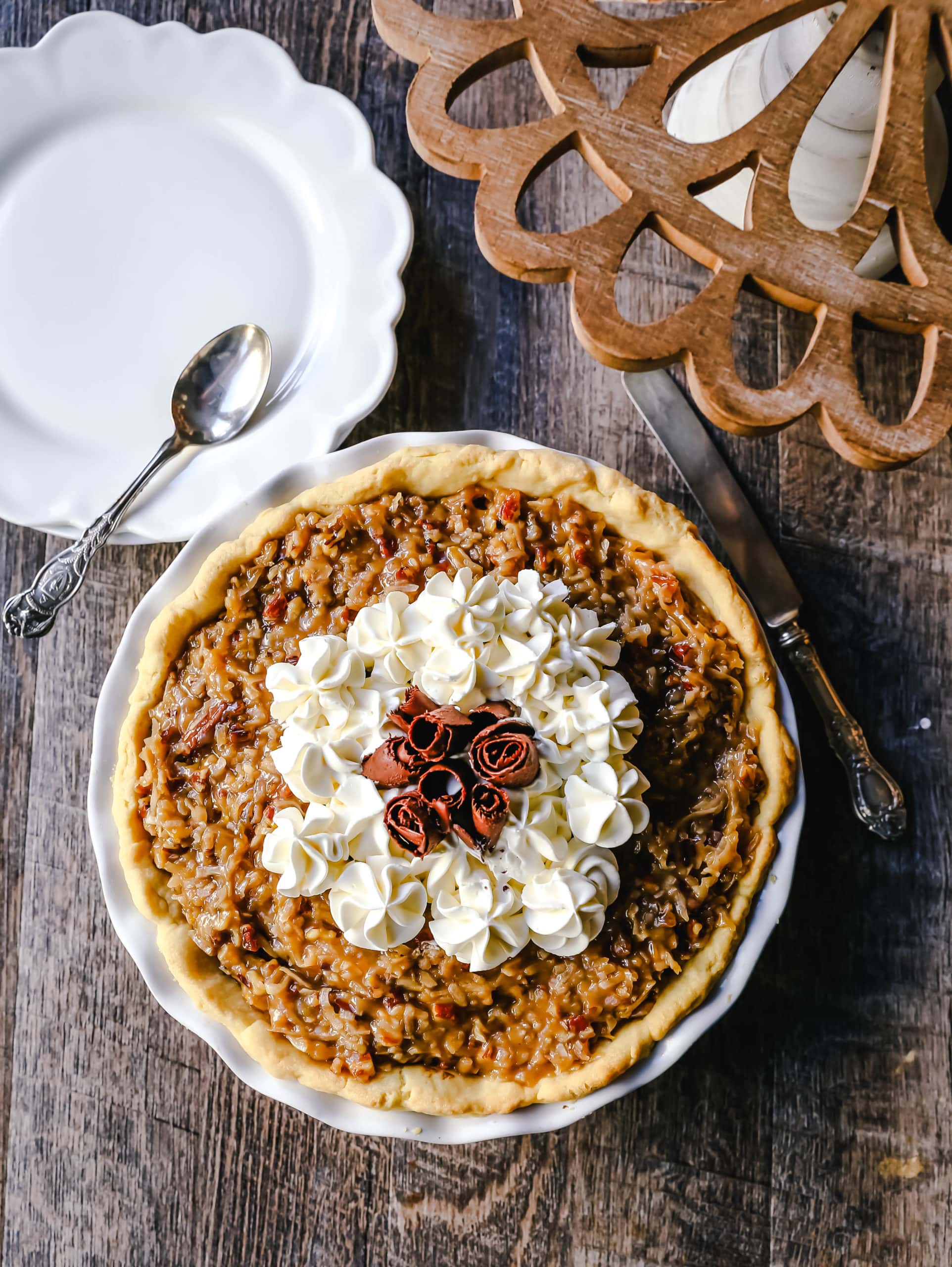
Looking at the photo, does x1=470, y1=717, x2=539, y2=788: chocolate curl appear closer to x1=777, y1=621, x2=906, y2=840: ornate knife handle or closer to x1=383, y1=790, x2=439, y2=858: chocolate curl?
x1=383, y1=790, x2=439, y2=858: chocolate curl

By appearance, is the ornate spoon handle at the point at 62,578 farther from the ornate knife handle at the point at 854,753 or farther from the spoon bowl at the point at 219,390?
the ornate knife handle at the point at 854,753

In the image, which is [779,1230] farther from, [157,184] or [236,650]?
[157,184]

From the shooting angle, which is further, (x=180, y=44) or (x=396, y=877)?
(x=180, y=44)

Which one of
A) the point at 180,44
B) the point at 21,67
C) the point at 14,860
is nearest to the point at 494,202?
the point at 180,44

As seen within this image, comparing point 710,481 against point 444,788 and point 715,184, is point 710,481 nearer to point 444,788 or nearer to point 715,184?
point 715,184

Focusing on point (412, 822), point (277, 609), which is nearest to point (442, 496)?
point (277, 609)
